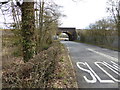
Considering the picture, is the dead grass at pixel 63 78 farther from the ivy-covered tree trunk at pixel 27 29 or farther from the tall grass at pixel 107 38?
the tall grass at pixel 107 38

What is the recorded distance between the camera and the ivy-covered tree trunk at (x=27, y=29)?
6074 millimetres

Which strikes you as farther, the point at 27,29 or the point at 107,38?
the point at 107,38

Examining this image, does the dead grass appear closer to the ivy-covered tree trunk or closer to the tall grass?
the ivy-covered tree trunk

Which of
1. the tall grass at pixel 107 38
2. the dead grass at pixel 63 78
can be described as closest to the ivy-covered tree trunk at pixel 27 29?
the dead grass at pixel 63 78

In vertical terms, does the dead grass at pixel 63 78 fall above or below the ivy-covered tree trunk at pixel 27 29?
below

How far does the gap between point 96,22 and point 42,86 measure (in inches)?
974

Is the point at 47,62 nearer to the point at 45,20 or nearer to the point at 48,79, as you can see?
the point at 48,79

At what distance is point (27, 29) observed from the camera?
609 centimetres

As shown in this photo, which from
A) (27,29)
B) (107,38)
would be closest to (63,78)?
(27,29)

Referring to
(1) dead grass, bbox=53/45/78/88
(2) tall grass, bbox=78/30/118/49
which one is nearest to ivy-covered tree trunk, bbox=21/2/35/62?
(1) dead grass, bbox=53/45/78/88

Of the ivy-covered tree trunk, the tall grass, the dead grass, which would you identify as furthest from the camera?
the tall grass

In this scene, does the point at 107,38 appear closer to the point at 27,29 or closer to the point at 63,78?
the point at 27,29

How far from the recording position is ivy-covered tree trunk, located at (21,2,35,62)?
19.9 ft

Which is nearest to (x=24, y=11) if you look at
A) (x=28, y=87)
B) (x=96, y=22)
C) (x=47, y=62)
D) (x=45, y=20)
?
(x=47, y=62)
